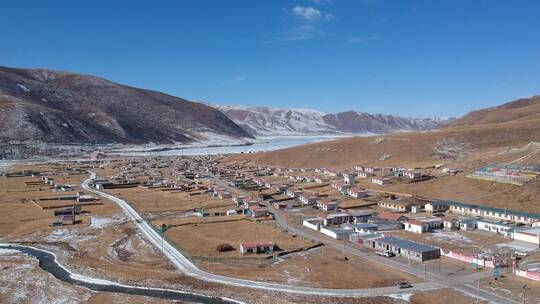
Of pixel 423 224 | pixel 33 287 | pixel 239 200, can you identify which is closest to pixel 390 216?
pixel 423 224

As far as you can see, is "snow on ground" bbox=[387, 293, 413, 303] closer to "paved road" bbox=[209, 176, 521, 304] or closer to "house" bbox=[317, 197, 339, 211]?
"paved road" bbox=[209, 176, 521, 304]

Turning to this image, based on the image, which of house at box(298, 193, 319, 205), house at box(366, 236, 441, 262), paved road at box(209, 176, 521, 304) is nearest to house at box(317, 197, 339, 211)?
house at box(298, 193, 319, 205)

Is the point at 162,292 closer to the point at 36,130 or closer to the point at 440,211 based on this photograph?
the point at 440,211

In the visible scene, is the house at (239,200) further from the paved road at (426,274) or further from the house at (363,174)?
the house at (363,174)

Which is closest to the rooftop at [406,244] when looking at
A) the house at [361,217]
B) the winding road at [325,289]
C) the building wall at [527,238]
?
the winding road at [325,289]

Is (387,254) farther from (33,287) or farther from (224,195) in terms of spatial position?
(224,195)
